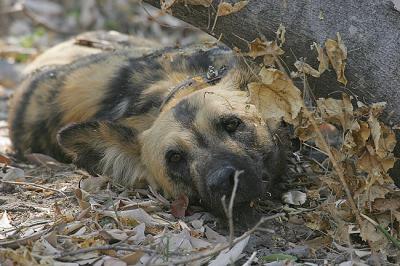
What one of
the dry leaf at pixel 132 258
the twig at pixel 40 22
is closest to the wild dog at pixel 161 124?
the dry leaf at pixel 132 258

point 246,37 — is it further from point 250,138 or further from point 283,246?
point 283,246

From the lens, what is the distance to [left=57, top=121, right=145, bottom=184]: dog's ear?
4824 mm

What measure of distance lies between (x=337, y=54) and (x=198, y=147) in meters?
1.02

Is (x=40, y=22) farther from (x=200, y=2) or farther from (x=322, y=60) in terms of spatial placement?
(x=322, y=60)

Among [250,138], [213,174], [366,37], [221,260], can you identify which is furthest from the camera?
[250,138]

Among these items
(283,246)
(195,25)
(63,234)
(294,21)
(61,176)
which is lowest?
(61,176)

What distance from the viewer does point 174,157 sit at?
4453mm

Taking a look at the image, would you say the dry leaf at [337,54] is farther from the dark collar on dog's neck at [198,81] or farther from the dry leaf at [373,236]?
the dark collar on dog's neck at [198,81]

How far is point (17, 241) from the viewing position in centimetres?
341

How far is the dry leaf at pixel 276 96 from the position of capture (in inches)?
148

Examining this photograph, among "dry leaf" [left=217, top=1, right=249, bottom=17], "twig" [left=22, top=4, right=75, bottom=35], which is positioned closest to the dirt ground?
"dry leaf" [left=217, top=1, right=249, bottom=17]

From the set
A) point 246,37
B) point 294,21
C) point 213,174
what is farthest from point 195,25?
point 213,174

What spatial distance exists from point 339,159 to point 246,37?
0.82 m

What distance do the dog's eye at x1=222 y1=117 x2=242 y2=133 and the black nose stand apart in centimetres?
44
